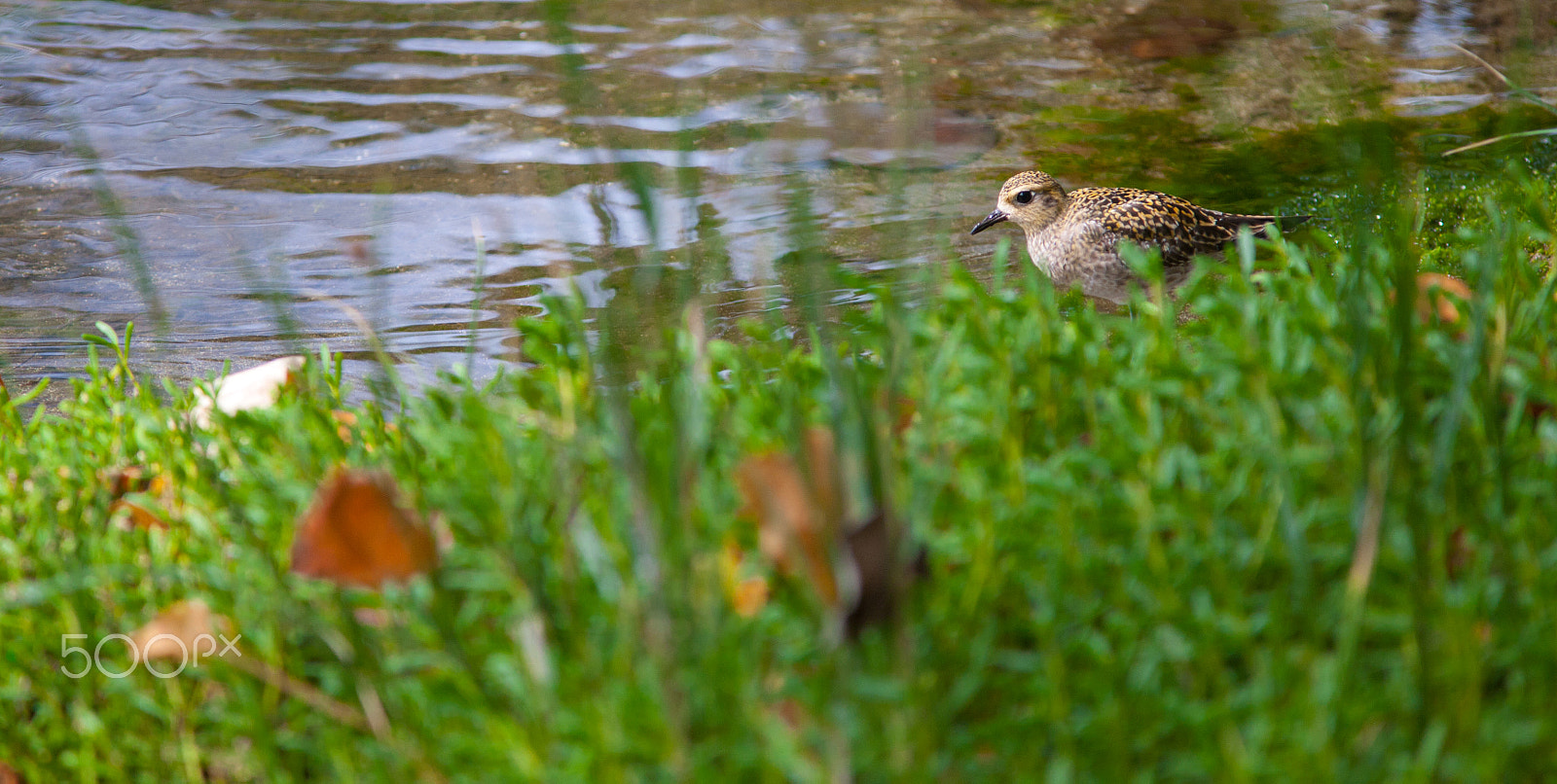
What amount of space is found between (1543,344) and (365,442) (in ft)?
7.32

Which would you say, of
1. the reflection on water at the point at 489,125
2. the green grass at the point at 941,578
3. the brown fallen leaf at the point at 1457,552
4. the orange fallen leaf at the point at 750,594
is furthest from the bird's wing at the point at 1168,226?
the orange fallen leaf at the point at 750,594

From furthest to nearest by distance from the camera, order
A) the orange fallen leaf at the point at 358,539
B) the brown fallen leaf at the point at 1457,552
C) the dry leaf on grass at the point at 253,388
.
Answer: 1. the dry leaf on grass at the point at 253,388
2. the brown fallen leaf at the point at 1457,552
3. the orange fallen leaf at the point at 358,539

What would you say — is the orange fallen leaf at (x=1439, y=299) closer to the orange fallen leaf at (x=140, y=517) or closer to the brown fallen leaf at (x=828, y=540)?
the brown fallen leaf at (x=828, y=540)

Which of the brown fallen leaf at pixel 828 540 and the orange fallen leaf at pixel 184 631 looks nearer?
the brown fallen leaf at pixel 828 540

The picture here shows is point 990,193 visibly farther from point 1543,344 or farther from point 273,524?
point 273,524

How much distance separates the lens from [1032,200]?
570 cm

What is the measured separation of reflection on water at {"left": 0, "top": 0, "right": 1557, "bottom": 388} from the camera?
18.6 feet

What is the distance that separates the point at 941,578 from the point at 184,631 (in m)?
1.17

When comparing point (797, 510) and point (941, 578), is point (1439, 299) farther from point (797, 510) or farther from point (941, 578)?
point (797, 510)

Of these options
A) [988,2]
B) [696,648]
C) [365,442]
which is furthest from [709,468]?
[988,2]

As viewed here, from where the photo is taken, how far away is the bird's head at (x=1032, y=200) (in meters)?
5.68

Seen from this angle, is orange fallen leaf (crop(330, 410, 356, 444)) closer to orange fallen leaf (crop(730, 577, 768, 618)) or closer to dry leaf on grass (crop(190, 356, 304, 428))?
dry leaf on grass (crop(190, 356, 304, 428))

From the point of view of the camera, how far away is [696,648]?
155cm

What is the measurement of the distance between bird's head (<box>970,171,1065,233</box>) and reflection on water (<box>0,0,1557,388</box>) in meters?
0.45
